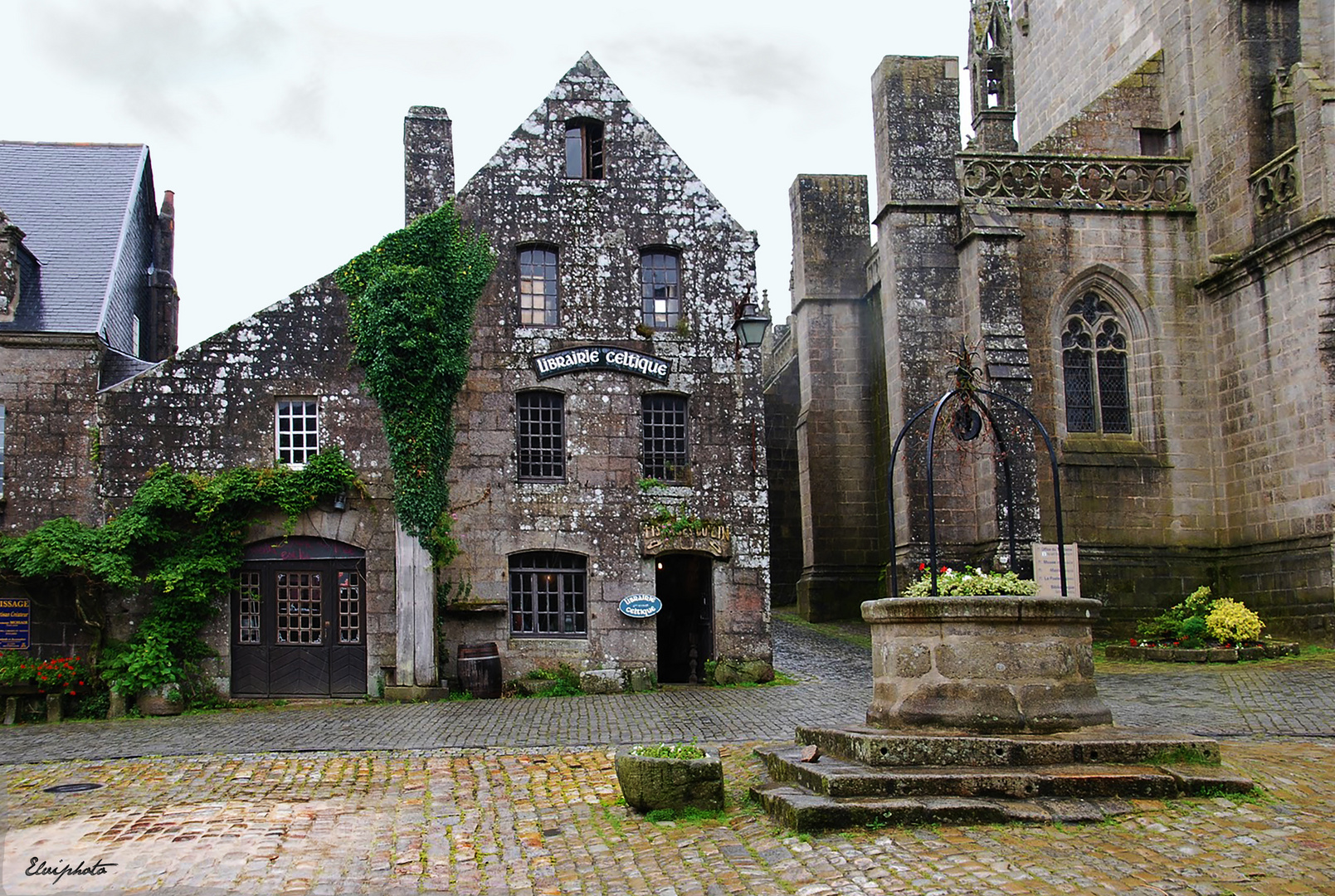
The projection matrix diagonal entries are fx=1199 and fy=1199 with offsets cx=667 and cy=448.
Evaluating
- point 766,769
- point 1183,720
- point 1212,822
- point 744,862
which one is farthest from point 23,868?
point 1183,720

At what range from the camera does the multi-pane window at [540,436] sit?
18234 millimetres

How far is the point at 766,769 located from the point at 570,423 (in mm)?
8893

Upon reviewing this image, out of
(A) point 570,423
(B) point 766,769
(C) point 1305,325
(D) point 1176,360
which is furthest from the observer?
(D) point 1176,360

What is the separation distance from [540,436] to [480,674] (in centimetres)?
373

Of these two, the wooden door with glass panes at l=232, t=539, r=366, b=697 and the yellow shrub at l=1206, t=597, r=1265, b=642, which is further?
the yellow shrub at l=1206, t=597, r=1265, b=642

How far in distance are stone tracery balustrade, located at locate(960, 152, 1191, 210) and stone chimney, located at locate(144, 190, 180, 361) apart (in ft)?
49.0

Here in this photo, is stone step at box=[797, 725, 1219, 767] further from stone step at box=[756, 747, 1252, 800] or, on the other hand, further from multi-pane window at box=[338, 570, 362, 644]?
multi-pane window at box=[338, 570, 362, 644]

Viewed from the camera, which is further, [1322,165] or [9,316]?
[1322,165]

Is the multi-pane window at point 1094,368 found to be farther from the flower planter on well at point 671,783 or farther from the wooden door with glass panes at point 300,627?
Result: the flower planter on well at point 671,783

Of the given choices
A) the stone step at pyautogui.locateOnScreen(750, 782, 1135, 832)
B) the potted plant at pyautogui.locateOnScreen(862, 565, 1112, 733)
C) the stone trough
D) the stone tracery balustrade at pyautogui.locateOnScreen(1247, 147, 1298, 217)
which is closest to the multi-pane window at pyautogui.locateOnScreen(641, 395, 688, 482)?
the stone trough

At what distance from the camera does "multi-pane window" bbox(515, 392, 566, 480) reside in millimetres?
18234

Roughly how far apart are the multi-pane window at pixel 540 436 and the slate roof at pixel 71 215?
6251mm

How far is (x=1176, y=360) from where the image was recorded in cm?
2217

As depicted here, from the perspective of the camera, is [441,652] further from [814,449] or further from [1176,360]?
[1176,360]
